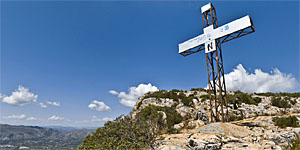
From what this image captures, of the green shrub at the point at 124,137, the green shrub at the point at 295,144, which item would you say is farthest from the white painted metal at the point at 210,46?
the green shrub at the point at 124,137

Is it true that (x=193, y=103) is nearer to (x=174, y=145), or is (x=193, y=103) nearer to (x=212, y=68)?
(x=212, y=68)

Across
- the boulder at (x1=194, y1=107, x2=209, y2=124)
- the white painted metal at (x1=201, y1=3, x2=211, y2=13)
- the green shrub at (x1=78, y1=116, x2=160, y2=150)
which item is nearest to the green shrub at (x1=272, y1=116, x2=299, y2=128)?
the boulder at (x1=194, y1=107, x2=209, y2=124)

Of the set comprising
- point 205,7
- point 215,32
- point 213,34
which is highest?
point 205,7

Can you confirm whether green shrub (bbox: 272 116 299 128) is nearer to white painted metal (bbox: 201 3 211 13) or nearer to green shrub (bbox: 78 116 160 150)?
green shrub (bbox: 78 116 160 150)

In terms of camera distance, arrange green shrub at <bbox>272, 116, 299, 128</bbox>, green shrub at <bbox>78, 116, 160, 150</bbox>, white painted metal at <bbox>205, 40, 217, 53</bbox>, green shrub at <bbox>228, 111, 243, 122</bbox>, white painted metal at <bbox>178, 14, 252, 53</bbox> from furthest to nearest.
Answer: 1. green shrub at <bbox>228, 111, 243, 122</bbox>
2. white painted metal at <bbox>205, 40, 217, 53</bbox>
3. white painted metal at <bbox>178, 14, 252, 53</bbox>
4. green shrub at <bbox>272, 116, 299, 128</bbox>
5. green shrub at <bbox>78, 116, 160, 150</bbox>

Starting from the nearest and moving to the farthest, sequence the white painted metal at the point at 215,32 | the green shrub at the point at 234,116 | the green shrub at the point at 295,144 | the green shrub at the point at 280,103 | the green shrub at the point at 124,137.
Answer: the green shrub at the point at 295,144 → the green shrub at the point at 124,137 → the white painted metal at the point at 215,32 → the green shrub at the point at 234,116 → the green shrub at the point at 280,103

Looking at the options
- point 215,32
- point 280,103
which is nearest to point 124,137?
point 215,32

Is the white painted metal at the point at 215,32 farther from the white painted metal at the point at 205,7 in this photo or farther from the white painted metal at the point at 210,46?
the white painted metal at the point at 205,7

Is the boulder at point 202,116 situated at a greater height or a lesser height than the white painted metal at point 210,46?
lesser

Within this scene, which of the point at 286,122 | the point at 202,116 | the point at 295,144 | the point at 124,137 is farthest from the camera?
the point at 202,116

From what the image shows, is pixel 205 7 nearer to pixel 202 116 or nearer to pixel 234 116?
pixel 202 116

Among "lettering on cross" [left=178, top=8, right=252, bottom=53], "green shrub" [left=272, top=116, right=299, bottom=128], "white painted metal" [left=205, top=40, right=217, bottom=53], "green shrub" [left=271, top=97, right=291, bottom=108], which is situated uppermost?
"lettering on cross" [left=178, top=8, right=252, bottom=53]

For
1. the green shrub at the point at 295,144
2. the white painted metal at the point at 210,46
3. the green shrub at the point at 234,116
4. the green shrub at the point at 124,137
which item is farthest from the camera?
the green shrub at the point at 234,116

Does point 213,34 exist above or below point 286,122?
above
